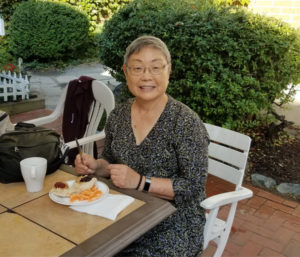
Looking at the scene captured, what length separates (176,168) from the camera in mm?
1763

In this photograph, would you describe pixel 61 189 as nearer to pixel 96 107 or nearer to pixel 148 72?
pixel 148 72

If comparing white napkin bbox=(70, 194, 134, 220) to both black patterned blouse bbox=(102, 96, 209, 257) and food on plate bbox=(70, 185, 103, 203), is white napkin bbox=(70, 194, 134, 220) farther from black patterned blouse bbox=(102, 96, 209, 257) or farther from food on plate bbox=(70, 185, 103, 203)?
black patterned blouse bbox=(102, 96, 209, 257)

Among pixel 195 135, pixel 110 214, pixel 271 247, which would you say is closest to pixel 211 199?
pixel 195 135

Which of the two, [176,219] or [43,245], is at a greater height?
[43,245]

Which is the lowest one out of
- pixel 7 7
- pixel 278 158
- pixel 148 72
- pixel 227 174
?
pixel 278 158

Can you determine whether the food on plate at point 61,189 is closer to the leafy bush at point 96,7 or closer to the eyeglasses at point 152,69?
the eyeglasses at point 152,69

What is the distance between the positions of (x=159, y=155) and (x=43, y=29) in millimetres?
8813

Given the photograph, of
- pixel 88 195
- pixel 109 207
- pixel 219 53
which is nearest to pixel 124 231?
pixel 109 207

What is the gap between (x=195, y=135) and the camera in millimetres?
1694

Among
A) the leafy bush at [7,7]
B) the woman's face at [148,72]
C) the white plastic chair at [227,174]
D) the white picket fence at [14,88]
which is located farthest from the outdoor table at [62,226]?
the leafy bush at [7,7]

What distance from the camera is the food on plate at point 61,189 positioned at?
144cm

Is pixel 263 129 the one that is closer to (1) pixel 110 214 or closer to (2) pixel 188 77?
(2) pixel 188 77

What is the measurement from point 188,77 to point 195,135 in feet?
6.70

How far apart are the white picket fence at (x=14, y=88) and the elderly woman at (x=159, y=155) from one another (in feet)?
14.7
